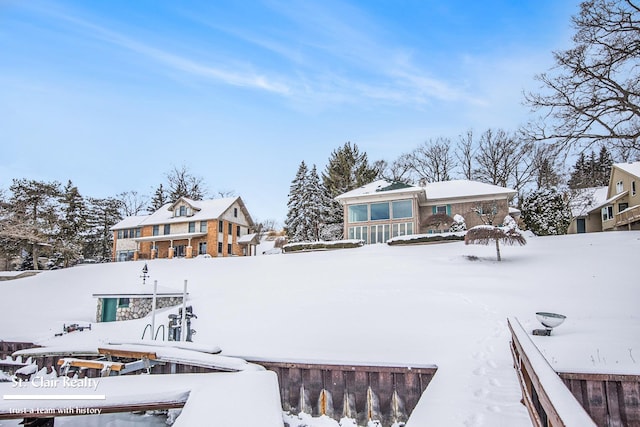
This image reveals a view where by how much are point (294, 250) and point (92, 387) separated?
19.3 m

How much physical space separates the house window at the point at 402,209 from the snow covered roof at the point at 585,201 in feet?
36.2

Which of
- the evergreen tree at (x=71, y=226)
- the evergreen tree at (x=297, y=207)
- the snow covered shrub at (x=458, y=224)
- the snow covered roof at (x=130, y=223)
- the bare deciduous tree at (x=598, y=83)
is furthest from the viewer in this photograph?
the snow covered roof at (x=130, y=223)

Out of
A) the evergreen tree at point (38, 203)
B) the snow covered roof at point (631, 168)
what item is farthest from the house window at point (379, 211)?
the evergreen tree at point (38, 203)

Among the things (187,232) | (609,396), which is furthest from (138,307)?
(187,232)

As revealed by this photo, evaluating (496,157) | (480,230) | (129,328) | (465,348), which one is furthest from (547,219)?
(129,328)

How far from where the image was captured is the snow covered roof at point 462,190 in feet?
78.4

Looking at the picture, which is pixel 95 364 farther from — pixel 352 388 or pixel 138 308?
pixel 138 308

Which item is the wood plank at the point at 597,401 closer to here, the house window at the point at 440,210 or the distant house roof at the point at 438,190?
the distant house roof at the point at 438,190

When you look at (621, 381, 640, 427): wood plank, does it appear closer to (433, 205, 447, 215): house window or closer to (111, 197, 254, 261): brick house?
(433, 205, 447, 215): house window

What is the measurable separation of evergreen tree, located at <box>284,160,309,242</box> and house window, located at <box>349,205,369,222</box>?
6.61 metres

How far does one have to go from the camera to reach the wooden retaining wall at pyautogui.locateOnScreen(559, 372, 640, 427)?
3.74 meters

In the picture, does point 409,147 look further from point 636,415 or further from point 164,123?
point 636,415

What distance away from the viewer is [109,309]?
1495 cm

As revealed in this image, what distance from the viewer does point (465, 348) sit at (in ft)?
21.8
